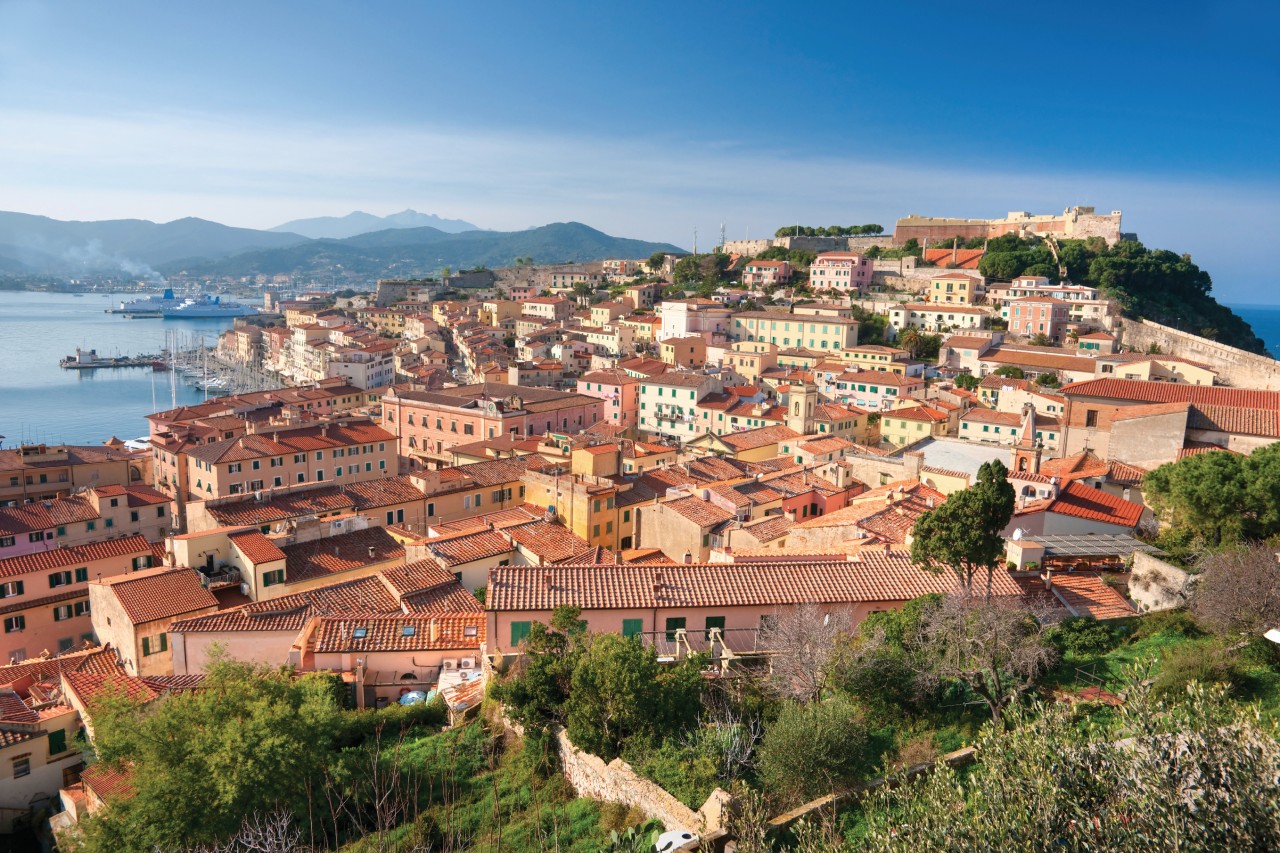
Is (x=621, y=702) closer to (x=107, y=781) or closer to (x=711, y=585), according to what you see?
(x=711, y=585)

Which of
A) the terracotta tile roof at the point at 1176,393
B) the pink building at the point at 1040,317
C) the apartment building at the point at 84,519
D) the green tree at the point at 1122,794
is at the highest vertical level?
the pink building at the point at 1040,317

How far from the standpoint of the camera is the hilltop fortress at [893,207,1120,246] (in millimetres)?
73562

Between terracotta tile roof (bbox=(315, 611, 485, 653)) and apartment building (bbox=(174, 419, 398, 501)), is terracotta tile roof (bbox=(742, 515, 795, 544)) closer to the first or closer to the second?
terracotta tile roof (bbox=(315, 611, 485, 653))

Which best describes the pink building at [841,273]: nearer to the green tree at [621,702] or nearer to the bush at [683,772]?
the green tree at [621,702]

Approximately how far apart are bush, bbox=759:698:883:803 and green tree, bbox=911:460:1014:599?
4611 millimetres

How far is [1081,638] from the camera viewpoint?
1212cm

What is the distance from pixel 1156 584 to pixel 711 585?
7.22 metres

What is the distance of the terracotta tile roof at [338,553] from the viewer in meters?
19.7

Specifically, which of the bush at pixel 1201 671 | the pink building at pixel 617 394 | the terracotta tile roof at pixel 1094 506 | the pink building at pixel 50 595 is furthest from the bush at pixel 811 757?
the pink building at pixel 617 394

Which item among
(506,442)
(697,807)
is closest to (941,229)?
(506,442)

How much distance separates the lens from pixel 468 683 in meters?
13.1

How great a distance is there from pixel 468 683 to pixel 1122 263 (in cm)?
6875

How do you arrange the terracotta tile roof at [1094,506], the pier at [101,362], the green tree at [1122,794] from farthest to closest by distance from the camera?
the pier at [101,362], the terracotta tile roof at [1094,506], the green tree at [1122,794]

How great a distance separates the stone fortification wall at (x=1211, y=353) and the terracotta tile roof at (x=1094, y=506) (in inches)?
891
